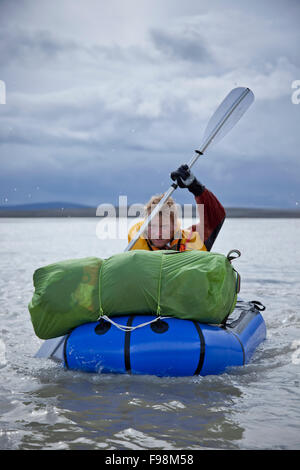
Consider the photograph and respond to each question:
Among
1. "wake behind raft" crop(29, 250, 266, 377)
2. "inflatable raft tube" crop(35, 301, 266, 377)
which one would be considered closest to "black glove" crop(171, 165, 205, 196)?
"wake behind raft" crop(29, 250, 266, 377)

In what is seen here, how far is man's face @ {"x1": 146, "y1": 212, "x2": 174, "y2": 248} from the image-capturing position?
4.82 m

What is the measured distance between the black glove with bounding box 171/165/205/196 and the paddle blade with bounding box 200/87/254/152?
4.21 feet

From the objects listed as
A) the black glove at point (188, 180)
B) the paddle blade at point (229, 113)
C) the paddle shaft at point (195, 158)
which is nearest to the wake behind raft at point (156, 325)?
the paddle shaft at point (195, 158)

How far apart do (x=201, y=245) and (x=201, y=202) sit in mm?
412

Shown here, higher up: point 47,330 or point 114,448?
point 47,330

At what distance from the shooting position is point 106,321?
12.7ft

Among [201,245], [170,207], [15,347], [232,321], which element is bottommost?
[15,347]

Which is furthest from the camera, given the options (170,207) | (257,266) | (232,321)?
(257,266)

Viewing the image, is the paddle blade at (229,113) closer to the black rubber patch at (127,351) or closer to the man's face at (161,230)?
the man's face at (161,230)

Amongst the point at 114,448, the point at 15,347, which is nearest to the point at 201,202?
the point at 15,347

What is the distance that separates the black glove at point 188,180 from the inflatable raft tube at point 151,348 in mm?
1487

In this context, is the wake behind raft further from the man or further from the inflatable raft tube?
the man

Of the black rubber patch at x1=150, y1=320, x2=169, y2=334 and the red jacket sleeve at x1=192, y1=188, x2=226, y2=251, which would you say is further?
the red jacket sleeve at x1=192, y1=188, x2=226, y2=251
